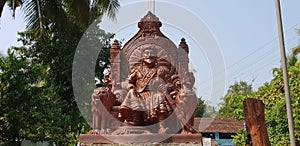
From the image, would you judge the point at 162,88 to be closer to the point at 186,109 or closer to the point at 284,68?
the point at 186,109

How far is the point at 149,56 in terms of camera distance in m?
7.87

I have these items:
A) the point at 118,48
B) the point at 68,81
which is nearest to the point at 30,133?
the point at 68,81

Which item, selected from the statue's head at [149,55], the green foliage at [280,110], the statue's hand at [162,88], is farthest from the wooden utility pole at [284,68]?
the green foliage at [280,110]

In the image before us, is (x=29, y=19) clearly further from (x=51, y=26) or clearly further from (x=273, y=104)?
(x=273, y=104)

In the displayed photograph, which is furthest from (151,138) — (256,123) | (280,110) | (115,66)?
(280,110)

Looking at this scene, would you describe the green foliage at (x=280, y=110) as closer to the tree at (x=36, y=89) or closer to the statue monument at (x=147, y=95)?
the statue monument at (x=147, y=95)

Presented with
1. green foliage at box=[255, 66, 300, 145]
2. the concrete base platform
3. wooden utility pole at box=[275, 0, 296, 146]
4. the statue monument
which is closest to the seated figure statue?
the statue monument

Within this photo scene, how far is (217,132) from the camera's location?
2042cm

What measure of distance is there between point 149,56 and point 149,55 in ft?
0.07

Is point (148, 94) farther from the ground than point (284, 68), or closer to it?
closer to it

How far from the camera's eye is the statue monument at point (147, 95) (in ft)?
22.6

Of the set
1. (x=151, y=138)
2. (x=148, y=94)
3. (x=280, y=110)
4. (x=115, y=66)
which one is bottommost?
(x=151, y=138)

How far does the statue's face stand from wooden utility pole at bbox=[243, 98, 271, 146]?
2332 millimetres

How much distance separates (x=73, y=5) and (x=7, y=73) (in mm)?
2682
